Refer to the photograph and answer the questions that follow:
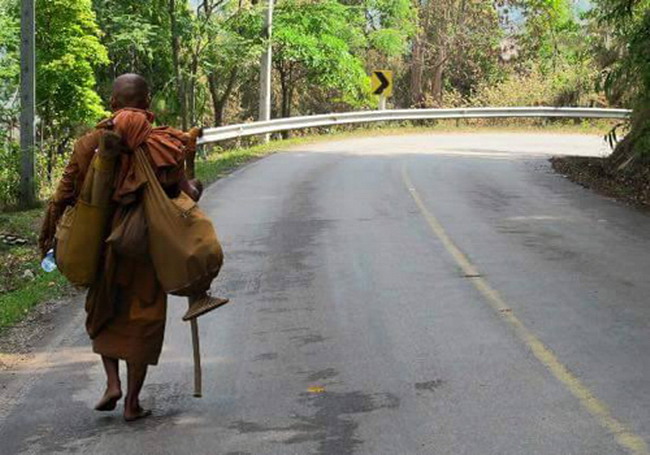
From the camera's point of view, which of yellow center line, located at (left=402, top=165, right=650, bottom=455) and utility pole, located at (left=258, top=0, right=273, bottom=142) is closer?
yellow center line, located at (left=402, top=165, right=650, bottom=455)

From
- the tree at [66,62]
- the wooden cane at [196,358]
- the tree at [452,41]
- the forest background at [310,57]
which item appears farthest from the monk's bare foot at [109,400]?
the tree at [452,41]

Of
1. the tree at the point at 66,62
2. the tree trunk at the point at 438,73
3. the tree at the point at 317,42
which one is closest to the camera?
the tree at the point at 66,62

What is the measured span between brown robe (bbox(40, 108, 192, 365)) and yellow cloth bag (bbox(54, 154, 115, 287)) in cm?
8

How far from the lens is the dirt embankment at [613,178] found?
653 inches

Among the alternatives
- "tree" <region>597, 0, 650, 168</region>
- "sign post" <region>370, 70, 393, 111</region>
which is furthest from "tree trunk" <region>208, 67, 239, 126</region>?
"tree" <region>597, 0, 650, 168</region>

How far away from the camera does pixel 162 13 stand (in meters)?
28.7

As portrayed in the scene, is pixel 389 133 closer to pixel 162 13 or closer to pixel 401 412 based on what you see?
pixel 162 13

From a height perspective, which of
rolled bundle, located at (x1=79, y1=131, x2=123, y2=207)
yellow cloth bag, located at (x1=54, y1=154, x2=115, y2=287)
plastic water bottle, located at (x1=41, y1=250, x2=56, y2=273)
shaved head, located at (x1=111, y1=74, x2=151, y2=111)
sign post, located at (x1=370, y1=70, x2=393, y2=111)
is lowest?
plastic water bottle, located at (x1=41, y1=250, x2=56, y2=273)

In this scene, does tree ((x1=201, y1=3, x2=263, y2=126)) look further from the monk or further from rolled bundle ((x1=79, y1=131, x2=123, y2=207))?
rolled bundle ((x1=79, y1=131, x2=123, y2=207))

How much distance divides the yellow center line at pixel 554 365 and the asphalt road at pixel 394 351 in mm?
16

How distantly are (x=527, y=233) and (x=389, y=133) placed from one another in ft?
69.3

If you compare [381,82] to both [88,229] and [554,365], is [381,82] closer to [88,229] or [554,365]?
[554,365]

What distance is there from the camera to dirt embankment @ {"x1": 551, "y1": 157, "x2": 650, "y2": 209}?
16578 millimetres

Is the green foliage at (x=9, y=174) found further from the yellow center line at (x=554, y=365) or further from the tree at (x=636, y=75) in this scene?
the tree at (x=636, y=75)
